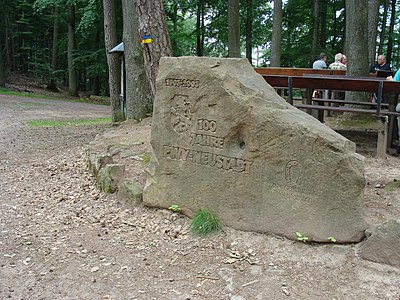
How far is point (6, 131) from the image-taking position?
38.8 feet

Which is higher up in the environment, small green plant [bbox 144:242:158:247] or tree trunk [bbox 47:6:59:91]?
tree trunk [bbox 47:6:59:91]

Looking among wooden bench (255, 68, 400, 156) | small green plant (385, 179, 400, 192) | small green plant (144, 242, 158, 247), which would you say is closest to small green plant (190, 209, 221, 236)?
small green plant (144, 242, 158, 247)

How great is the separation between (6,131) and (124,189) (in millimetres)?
7820

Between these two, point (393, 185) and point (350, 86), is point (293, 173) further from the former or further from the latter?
point (350, 86)

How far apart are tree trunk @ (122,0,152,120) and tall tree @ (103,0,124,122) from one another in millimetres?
2024

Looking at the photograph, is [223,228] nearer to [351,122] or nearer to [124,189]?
[124,189]

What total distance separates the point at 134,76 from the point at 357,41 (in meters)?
4.61

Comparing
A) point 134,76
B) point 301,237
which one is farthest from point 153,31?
point 301,237

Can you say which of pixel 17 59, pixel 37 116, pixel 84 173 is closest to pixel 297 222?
pixel 84 173

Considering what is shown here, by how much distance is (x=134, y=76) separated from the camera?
9.59 meters

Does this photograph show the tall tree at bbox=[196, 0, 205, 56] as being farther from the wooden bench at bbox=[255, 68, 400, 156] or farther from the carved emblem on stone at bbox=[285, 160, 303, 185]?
the carved emblem on stone at bbox=[285, 160, 303, 185]

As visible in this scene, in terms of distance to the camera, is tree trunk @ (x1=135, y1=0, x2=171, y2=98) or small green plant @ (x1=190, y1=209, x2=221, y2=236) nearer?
small green plant @ (x1=190, y1=209, x2=221, y2=236)

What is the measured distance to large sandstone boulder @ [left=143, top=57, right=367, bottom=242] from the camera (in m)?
3.81

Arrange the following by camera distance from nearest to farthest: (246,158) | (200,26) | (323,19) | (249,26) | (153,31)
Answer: (246,158) → (153,31) → (249,26) → (323,19) → (200,26)
